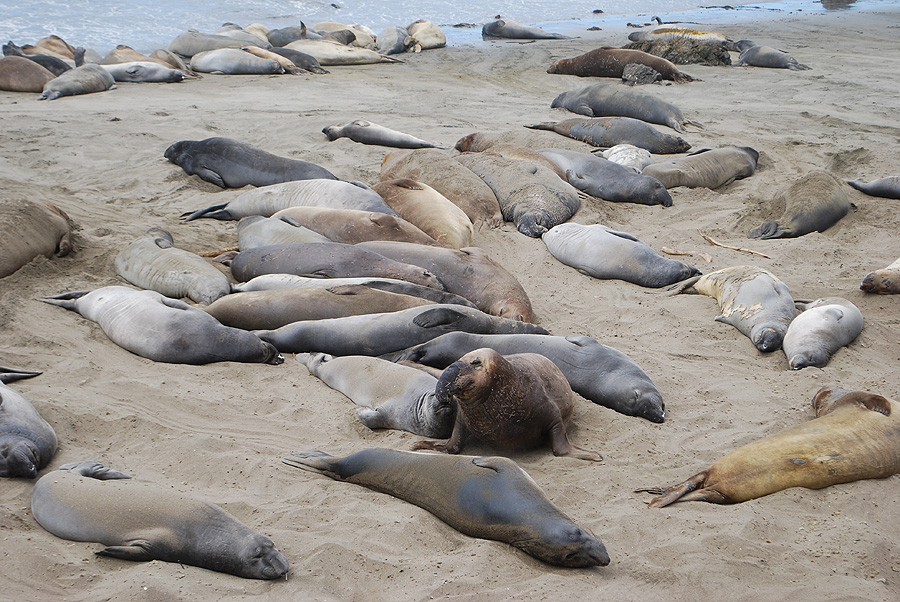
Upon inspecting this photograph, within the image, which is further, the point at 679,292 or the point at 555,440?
the point at 679,292

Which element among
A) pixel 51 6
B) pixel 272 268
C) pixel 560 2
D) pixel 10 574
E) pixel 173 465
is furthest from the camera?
pixel 560 2

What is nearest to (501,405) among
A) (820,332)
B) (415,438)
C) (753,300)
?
(415,438)

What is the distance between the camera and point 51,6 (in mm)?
21906

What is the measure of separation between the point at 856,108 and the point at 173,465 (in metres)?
10.6

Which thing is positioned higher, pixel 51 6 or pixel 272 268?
pixel 51 6

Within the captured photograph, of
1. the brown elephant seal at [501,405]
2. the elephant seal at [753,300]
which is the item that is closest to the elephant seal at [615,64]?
the elephant seal at [753,300]

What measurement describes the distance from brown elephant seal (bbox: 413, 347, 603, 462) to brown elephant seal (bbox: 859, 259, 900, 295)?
9.89 ft

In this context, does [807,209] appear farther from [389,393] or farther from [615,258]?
[389,393]

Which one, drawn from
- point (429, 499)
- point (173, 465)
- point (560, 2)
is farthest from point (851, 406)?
point (560, 2)

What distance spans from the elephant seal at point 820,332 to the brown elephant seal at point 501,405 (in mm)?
1769

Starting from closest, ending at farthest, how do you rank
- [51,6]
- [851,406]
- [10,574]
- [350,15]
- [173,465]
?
1. [10,574]
2. [173,465]
3. [851,406]
4. [51,6]
5. [350,15]

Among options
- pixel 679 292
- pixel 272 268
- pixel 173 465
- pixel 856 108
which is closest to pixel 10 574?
pixel 173 465

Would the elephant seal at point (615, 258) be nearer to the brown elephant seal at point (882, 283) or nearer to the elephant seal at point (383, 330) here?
the brown elephant seal at point (882, 283)

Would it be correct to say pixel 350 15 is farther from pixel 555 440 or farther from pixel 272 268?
pixel 555 440
